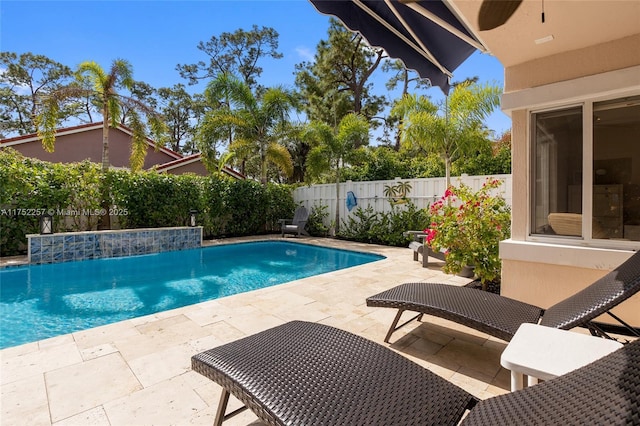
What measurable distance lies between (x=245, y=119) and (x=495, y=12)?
13501 millimetres

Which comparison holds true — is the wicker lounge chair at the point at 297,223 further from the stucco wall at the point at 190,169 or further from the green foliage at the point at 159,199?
the stucco wall at the point at 190,169

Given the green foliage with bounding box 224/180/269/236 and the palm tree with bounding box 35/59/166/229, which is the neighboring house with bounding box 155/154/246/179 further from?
the palm tree with bounding box 35/59/166/229

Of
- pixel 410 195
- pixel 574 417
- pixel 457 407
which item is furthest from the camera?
pixel 410 195

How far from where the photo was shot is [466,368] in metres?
2.94

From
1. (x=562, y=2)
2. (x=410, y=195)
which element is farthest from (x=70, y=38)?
(x=562, y=2)

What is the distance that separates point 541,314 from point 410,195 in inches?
A: 345

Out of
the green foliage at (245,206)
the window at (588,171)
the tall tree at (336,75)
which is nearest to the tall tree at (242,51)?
the tall tree at (336,75)

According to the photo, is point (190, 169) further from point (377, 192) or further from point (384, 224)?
point (384, 224)

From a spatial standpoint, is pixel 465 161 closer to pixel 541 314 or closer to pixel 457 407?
pixel 541 314

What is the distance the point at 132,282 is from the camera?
24.2ft

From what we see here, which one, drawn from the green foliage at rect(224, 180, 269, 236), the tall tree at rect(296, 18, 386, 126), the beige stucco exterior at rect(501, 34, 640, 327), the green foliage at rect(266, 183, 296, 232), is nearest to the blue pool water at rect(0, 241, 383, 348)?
the green foliage at rect(224, 180, 269, 236)

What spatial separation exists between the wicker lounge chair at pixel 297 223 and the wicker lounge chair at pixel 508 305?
10.0 meters

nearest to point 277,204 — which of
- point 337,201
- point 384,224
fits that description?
point 337,201

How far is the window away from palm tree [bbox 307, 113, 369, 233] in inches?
369
